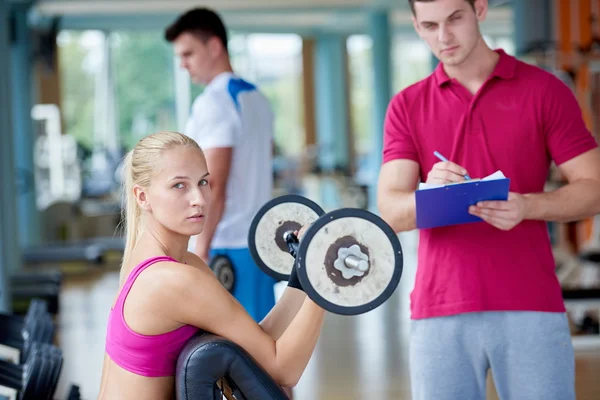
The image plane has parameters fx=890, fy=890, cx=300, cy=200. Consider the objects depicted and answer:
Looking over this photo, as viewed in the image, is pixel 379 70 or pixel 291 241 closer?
pixel 291 241

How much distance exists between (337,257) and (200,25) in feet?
5.02

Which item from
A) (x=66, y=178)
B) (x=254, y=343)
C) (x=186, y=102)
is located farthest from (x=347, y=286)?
(x=186, y=102)

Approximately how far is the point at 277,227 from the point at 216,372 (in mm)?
499

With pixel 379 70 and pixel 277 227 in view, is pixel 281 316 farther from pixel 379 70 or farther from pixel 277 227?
pixel 379 70

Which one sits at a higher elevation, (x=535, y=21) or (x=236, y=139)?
(x=535, y=21)

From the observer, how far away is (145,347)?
158 cm

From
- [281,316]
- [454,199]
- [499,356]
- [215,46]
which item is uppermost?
[215,46]

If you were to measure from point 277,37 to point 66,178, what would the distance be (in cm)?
602

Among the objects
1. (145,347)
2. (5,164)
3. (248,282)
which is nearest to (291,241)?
(145,347)

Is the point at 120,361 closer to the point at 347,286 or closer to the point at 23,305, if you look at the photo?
the point at 347,286

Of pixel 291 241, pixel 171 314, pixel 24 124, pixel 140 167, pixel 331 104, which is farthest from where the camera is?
pixel 331 104

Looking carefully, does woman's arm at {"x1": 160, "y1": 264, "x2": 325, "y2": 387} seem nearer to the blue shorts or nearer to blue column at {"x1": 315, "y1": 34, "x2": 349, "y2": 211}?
the blue shorts

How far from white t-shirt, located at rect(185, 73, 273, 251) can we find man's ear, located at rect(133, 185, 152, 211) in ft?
3.40

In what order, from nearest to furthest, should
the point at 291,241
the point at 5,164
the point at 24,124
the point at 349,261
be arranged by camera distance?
the point at 349,261, the point at 291,241, the point at 5,164, the point at 24,124
